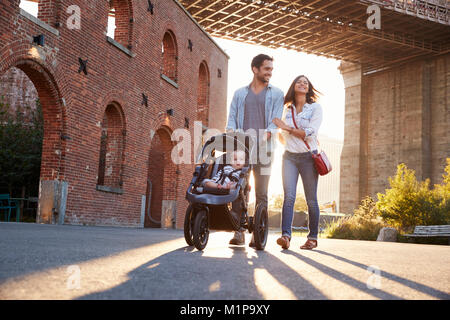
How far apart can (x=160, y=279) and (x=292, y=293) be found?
0.77m

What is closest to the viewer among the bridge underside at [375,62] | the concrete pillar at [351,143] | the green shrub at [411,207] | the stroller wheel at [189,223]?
the stroller wheel at [189,223]

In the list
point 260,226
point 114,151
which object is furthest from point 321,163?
point 114,151

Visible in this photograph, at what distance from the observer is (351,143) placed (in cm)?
3341

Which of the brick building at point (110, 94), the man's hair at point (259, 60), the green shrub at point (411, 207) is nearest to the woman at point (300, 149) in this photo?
the man's hair at point (259, 60)

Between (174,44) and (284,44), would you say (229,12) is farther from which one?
(174,44)

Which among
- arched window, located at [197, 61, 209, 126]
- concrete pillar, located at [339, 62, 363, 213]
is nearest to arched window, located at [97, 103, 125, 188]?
arched window, located at [197, 61, 209, 126]

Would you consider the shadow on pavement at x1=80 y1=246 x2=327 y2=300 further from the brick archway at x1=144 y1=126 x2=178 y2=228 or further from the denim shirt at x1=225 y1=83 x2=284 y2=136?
the brick archway at x1=144 y1=126 x2=178 y2=228

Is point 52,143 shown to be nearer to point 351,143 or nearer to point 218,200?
point 218,200

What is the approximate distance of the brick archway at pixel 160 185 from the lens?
16641 mm

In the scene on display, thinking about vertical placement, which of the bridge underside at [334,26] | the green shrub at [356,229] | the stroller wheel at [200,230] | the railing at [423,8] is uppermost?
the railing at [423,8]

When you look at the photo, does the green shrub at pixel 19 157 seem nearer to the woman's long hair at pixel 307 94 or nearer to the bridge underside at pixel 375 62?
the woman's long hair at pixel 307 94

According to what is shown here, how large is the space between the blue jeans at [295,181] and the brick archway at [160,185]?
416 inches

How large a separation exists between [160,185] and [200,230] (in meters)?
14.1

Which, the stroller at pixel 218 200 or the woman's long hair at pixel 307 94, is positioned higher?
the woman's long hair at pixel 307 94
